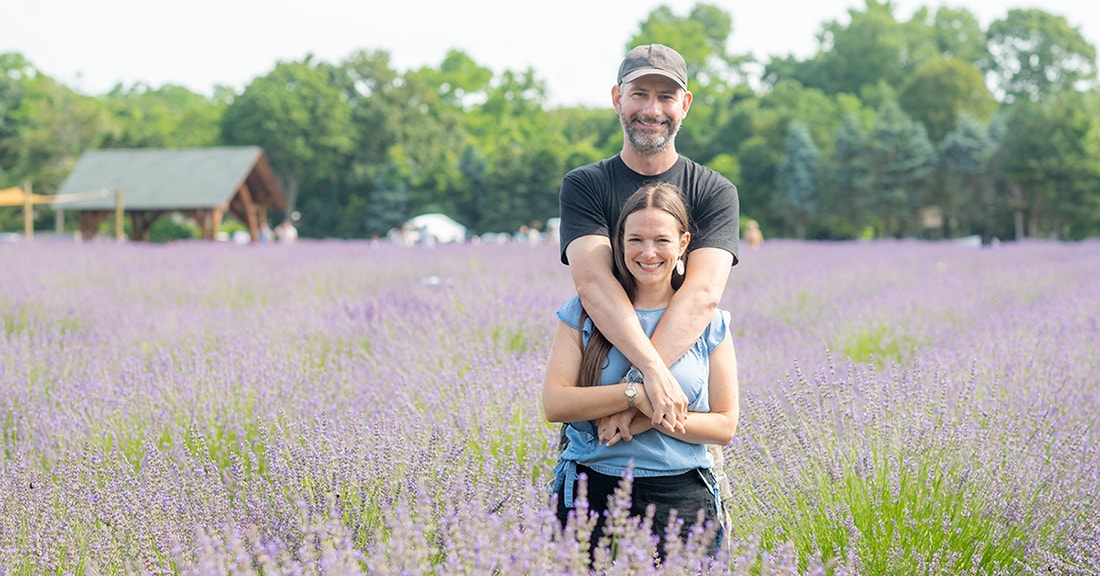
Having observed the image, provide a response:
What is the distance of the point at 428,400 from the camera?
333 centimetres

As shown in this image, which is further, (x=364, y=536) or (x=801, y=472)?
(x=801, y=472)

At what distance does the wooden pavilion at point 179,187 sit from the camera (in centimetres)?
3125

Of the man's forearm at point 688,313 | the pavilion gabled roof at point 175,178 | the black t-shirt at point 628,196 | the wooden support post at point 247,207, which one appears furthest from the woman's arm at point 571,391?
the wooden support post at point 247,207

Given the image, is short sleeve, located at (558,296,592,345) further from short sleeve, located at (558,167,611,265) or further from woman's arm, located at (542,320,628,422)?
short sleeve, located at (558,167,611,265)

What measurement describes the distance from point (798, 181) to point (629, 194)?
41.7 metres

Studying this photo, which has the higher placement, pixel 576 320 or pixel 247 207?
pixel 247 207

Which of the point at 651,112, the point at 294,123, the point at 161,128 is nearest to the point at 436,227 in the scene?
the point at 294,123

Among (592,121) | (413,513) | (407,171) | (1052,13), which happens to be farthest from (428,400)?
(1052,13)

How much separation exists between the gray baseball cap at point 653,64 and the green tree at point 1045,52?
73704mm

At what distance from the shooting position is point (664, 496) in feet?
6.73

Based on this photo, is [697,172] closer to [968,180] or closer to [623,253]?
[623,253]

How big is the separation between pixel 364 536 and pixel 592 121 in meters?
66.1

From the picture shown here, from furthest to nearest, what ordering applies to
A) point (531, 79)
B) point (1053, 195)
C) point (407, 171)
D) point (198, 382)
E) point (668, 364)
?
point (531, 79) < point (407, 171) < point (1053, 195) < point (198, 382) < point (668, 364)

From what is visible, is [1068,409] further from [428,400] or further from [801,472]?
[428,400]
